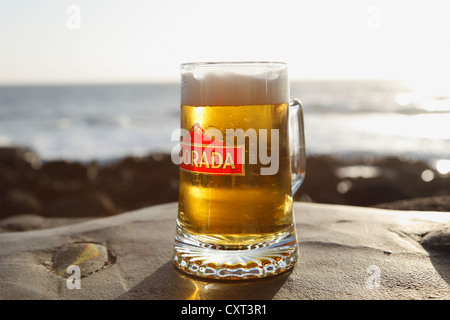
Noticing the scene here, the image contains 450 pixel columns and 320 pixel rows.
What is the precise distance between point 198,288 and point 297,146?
2.79 ft

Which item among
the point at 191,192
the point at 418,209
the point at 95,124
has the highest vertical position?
the point at 191,192

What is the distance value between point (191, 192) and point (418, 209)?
5.44 feet

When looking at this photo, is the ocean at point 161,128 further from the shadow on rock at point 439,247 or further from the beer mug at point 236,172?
the beer mug at point 236,172

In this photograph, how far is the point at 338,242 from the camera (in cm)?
200

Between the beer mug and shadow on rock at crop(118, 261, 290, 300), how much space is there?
0.04 meters

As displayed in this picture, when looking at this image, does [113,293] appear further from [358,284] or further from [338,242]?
[338,242]

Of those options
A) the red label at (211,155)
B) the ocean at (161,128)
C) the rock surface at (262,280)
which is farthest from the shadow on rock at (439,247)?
the ocean at (161,128)

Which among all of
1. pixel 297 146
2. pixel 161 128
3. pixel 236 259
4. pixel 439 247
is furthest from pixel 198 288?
pixel 161 128

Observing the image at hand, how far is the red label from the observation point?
1.64 m

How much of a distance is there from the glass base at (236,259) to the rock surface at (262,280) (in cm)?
3

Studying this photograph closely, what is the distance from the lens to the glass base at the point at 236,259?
165cm

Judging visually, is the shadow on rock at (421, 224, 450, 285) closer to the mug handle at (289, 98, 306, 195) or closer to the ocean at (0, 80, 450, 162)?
the mug handle at (289, 98, 306, 195)

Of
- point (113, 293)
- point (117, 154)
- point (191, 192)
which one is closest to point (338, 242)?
point (191, 192)

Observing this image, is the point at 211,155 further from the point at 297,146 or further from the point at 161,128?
the point at 161,128
